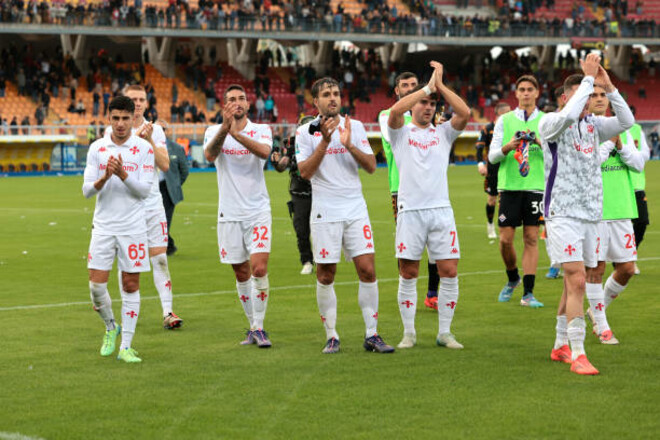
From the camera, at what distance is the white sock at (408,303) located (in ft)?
29.7

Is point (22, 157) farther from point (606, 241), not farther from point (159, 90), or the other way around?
point (606, 241)

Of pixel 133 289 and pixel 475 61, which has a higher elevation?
pixel 475 61

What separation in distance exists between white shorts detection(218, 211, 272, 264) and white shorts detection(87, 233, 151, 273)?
93 cm

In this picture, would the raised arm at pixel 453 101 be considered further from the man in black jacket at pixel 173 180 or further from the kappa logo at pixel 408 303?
the man in black jacket at pixel 173 180

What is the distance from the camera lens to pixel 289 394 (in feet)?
24.1

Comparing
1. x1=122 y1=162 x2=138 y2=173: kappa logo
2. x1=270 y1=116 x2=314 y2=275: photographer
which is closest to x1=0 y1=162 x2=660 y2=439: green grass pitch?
x1=270 y1=116 x2=314 y2=275: photographer

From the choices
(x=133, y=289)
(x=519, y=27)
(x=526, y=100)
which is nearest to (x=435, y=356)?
(x=133, y=289)

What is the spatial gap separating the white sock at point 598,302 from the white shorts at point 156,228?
420 cm

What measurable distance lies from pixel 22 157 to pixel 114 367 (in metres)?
37.4

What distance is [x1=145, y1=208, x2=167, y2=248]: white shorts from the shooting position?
10.5 metres

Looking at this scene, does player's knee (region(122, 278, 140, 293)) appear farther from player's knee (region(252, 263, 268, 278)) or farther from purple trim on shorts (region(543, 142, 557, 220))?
purple trim on shorts (region(543, 142, 557, 220))

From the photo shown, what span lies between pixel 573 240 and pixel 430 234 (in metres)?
1.41

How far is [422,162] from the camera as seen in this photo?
29.5 ft

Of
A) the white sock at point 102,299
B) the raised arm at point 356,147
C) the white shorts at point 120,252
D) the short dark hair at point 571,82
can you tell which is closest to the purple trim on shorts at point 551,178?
the short dark hair at point 571,82
